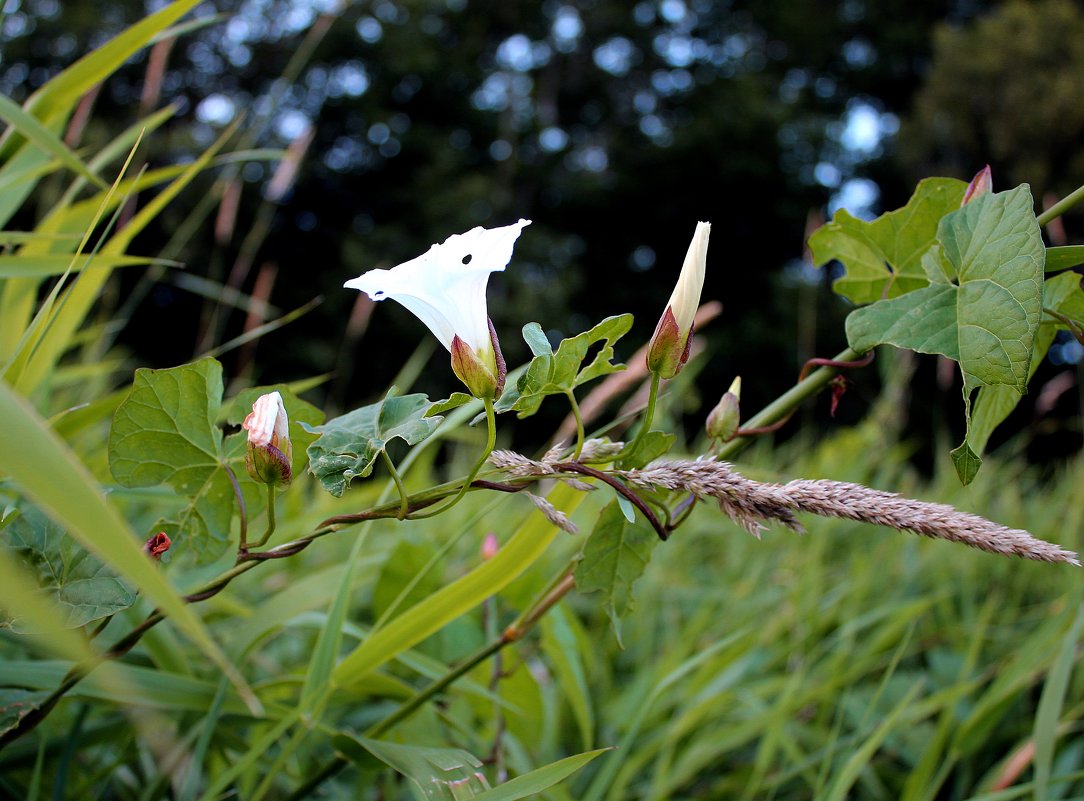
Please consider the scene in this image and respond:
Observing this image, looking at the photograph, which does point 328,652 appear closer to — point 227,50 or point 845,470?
point 845,470

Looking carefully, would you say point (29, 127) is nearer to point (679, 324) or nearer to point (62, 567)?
point (62, 567)

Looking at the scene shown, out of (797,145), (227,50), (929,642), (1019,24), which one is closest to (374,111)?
(227,50)

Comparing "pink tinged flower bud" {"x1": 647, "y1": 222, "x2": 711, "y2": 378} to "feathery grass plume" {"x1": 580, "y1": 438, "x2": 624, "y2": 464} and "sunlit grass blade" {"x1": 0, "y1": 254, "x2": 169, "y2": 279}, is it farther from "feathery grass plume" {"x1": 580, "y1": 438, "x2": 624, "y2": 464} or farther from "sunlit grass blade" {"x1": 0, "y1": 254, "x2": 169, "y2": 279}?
"sunlit grass blade" {"x1": 0, "y1": 254, "x2": 169, "y2": 279}

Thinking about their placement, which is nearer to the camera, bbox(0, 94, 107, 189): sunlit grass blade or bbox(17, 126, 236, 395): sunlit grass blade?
bbox(0, 94, 107, 189): sunlit grass blade

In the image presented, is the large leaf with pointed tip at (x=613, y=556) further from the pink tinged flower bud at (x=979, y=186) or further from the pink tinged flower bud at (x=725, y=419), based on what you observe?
the pink tinged flower bud at (x=979, y=186)

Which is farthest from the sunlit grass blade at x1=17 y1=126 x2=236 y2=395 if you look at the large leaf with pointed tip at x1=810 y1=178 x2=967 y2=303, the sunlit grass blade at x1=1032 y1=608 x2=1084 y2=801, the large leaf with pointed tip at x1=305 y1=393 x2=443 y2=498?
the sunlit grass blade at x1=1032 y1=608 x2=1084 y2=801

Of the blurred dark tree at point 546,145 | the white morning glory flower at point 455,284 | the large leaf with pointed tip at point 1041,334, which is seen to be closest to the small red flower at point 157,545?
the white morning glory flower at point 455,284
